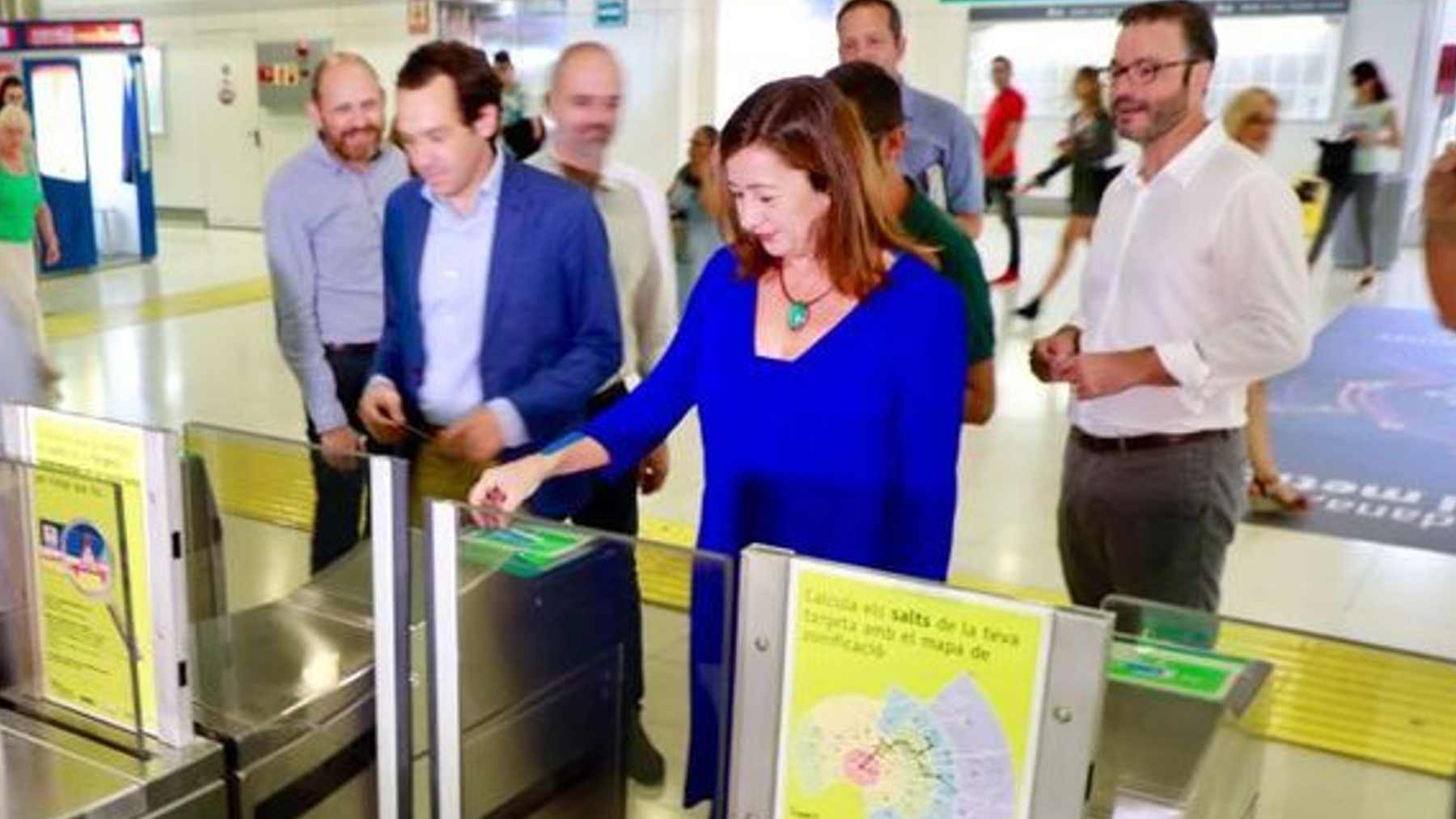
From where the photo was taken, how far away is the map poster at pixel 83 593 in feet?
4.50

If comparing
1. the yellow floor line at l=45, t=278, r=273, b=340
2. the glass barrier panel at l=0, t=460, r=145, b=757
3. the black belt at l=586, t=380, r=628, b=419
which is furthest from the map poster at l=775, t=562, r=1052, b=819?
the yellow floor line at l=45, t=278, r=273, b=340

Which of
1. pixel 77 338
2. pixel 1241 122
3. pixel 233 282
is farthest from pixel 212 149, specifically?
pixel 1241 122

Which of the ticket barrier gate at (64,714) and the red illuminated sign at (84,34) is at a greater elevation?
the red illuminated sign at (84,34)

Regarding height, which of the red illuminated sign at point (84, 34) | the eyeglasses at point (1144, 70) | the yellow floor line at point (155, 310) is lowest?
the yellow floor line at point (155, 310)

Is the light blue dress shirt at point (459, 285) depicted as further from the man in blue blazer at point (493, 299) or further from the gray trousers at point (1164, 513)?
the gray trousers at point (1164, 513)

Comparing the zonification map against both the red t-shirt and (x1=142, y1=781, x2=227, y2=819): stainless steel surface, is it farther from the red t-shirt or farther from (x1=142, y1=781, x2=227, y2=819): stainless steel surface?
the red t-shirt

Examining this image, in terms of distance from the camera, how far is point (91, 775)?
1.37m

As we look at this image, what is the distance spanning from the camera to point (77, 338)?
7.15m

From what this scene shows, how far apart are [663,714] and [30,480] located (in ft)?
2.41

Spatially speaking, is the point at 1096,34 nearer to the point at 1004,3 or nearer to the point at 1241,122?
the point at 1004,3

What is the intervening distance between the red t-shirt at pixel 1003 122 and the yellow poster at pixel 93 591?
9.19 meters

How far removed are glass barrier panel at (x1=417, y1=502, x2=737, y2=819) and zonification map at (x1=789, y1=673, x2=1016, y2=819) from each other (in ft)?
0.37

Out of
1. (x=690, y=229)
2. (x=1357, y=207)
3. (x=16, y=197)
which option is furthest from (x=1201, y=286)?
(x=1357, y=207)

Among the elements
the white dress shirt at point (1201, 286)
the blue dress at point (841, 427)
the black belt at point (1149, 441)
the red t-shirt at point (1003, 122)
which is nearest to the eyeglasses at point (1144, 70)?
the white dress shirt at point (1201, 286)
